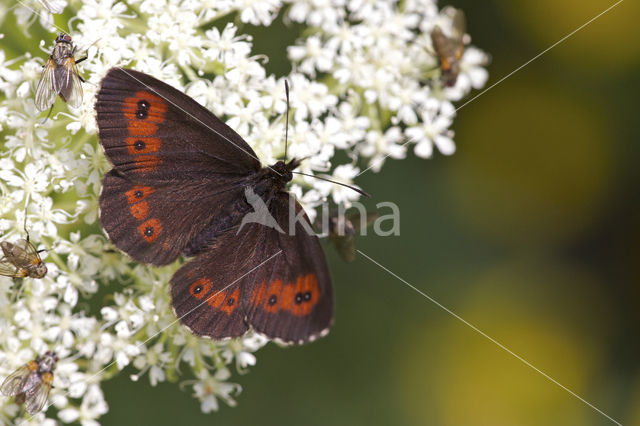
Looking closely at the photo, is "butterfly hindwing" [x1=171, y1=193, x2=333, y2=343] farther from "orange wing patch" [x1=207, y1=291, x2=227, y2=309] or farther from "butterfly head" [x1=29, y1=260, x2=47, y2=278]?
"butterfly head" [x1=29, y1=260, x2=47, y2=278]

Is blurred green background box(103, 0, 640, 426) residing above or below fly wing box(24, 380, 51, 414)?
above

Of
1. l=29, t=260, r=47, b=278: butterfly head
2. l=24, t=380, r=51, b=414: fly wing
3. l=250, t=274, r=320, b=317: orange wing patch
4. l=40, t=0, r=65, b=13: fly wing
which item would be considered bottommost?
l=24, t=380, r=51, b=414: fly wing

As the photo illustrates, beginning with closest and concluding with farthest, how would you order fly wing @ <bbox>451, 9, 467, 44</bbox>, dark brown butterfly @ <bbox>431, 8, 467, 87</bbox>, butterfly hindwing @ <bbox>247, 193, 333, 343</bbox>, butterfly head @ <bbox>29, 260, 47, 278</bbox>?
butterfly hindwing @ <bbox>247, 193, 333, 343</bbox> < butterfly head @ <bbox>29, 260, 47, 278</bbox> < dark brown butterfly @ <bbox>431, 8, 467, 87</bbox> < fly wing @ <bbox>451, 9, 467, 44</bbox>

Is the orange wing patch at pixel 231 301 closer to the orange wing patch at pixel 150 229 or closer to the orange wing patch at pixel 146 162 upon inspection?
the orange wing patch at pixel 150 229

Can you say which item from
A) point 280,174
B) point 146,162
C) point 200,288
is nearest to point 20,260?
point 146,162

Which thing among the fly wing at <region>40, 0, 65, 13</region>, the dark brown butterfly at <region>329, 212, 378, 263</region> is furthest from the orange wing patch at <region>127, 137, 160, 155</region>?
the dark brown butterfly at <region>329, 212, 378, 263</region>

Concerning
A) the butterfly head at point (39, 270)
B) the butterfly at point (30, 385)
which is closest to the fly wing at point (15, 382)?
the butterfly at point (30, 385)

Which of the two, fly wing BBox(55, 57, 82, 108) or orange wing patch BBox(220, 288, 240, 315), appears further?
fly wing BBox(55, 57, 82, 108)

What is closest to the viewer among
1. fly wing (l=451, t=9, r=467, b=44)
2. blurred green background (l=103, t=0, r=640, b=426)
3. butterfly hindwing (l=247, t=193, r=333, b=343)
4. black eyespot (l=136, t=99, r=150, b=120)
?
butterfly hindwing (l=247, t=193, r=333, b=343)
